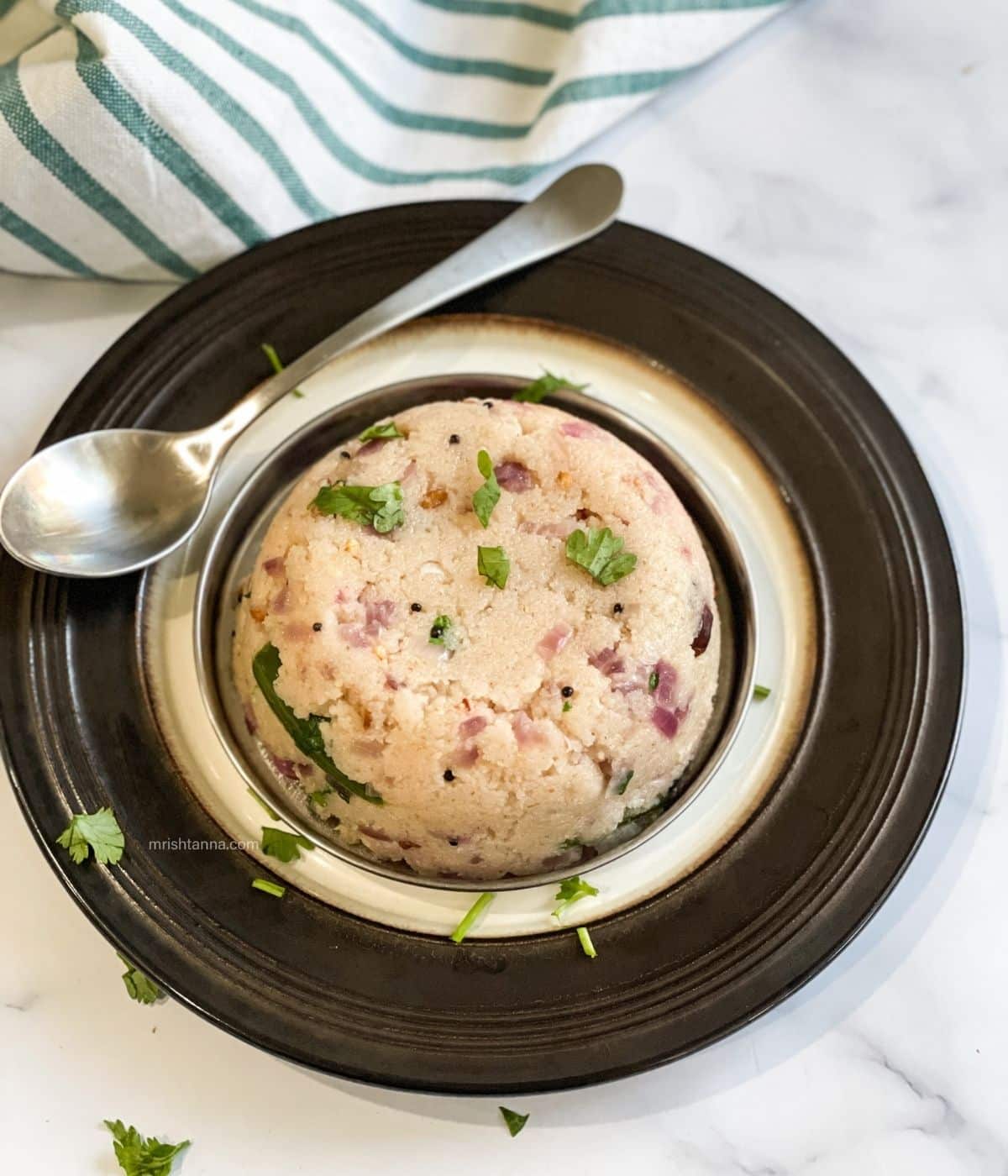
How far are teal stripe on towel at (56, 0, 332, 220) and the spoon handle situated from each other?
0.39 m

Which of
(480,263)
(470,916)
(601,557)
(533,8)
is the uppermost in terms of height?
(533,8)

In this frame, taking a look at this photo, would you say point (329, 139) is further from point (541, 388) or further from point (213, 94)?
point (541, 388)

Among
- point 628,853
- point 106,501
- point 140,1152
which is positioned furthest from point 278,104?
point 140,1152

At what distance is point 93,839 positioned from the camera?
5.85ft

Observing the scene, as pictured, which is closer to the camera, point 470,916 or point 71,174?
point 470,916

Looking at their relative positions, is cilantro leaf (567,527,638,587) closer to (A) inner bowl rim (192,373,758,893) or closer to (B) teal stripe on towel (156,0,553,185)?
(A) inner bowl rim (192,373,758,893)

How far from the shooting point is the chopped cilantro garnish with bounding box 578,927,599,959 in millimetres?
1765

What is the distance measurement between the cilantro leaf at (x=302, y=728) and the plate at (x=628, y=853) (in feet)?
0.44

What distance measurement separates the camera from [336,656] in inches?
70.0

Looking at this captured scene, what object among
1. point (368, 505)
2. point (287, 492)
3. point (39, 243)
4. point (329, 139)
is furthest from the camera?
point (329, 139)

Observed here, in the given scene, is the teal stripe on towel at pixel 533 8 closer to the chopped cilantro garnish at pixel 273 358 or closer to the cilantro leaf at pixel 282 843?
the chopped cilantro garnish at pixel 273 358

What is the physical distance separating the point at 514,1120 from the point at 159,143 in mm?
1783

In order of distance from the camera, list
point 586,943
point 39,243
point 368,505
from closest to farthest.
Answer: point 586,943 → point 368,505 → point 39,243

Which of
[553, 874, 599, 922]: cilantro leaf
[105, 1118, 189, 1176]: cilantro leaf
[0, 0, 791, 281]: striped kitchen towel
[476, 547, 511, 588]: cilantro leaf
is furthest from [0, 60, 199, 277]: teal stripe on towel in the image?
[105, 1118, 189, 1176]: cilantro leaf
